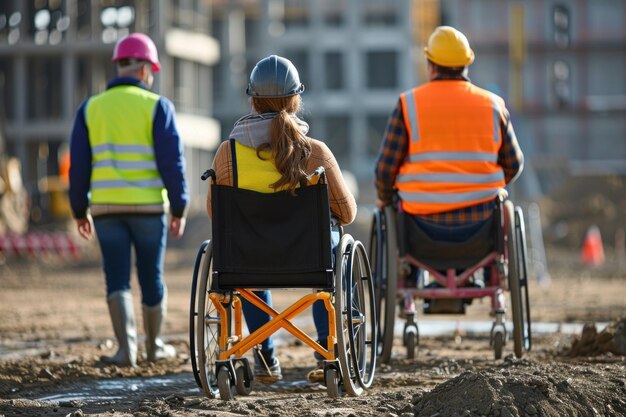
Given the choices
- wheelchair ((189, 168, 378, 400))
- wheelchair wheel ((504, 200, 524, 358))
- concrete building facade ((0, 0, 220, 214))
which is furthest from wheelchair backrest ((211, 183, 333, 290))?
concrete building facade ((0, 0, 220, 214))

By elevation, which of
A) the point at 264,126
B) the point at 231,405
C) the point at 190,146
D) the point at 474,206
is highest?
the point at 264,126

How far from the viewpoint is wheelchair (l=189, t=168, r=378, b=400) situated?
7000mm

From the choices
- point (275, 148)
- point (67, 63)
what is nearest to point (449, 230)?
point (275, 148)

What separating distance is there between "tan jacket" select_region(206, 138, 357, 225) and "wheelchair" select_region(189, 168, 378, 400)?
10cm

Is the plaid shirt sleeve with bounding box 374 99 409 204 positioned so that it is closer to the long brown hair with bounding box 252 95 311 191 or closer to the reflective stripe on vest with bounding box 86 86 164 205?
the reflective stripe on vest with bounding box 86 86 164 205

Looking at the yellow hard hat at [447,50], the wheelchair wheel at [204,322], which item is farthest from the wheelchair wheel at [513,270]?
the wheelchair wheel at [204,322]

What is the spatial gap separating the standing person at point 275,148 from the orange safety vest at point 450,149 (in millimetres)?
1704

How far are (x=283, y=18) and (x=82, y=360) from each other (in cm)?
6044

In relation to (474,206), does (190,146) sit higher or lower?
lower

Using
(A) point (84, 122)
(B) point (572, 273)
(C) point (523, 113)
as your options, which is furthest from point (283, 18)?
(A) point (84, 122)

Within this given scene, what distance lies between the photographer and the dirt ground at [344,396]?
21.2 ft

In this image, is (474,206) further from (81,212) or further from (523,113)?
(523,113)

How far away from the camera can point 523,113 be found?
6600 centimetres

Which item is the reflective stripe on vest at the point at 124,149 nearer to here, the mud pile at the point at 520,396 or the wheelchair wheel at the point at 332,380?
the wheelchair wheel at the point at 332,380
